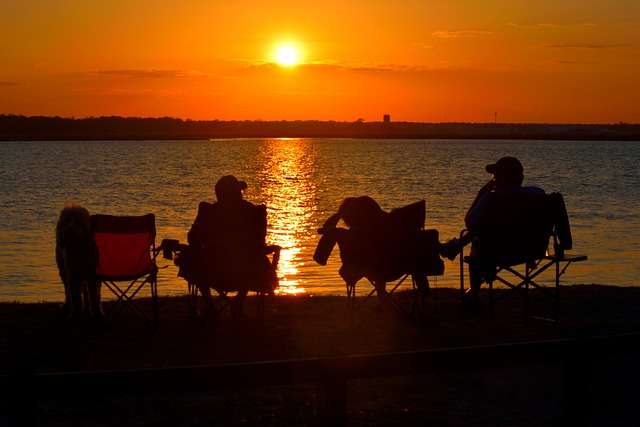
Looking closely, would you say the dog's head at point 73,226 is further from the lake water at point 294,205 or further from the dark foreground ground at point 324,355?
the lake water at point 294,205

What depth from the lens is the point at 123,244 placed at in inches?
300

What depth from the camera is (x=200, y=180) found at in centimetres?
5409

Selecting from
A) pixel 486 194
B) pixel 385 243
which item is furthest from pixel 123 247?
pixel 486 194

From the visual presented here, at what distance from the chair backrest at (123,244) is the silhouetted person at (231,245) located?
1.43ft

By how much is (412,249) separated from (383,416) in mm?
2468

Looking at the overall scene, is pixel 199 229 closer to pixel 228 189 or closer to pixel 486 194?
pixel 228 189

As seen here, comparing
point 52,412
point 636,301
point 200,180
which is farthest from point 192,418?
point 200,180

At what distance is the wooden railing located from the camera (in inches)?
117

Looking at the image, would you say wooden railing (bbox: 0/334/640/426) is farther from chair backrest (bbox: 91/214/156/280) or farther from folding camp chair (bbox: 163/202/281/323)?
chair backrest (bbox: 91/214/156/280)

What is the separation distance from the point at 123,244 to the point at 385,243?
2039 mm

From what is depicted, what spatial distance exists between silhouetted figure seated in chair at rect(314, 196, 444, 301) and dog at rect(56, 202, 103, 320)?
1.84m

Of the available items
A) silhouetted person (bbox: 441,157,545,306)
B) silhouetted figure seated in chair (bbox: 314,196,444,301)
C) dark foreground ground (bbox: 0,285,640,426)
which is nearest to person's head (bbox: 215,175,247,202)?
silhouetted figure seated in chair (bbox: 314,196,444,301)

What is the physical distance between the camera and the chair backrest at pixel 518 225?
7.43 m

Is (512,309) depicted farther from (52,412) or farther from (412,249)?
(52,412)
